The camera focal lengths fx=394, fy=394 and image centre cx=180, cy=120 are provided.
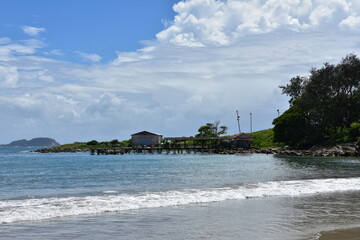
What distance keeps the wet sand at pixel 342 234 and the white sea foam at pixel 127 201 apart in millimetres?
7788

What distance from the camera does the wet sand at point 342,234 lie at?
1093 centimetres

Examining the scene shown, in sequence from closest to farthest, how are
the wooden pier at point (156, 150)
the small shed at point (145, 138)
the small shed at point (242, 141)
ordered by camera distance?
the wooden pier at point (156, 150) < the small shed at point (242, 141) < the small shed at point (145, 138)

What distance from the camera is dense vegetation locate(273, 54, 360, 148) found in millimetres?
77062

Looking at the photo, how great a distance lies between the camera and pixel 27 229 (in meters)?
12.8

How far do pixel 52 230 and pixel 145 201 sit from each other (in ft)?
21.2

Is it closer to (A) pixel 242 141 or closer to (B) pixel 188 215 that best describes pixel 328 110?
(A) pixel 242 141

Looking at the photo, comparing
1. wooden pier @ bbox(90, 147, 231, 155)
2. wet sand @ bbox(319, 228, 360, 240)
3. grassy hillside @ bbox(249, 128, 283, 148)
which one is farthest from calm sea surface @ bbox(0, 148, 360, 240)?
grassy hillside @ bbox(249, 128, 283, 148)

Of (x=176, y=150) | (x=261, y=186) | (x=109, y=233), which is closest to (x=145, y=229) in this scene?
(x=109, y=233)

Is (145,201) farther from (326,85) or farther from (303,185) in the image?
(326,85)

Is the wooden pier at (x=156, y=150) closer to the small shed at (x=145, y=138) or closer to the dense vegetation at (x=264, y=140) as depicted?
the small shed at (x=145, y=138)

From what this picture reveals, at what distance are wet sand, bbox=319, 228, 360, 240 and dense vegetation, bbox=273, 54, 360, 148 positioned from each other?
67672 millimetres

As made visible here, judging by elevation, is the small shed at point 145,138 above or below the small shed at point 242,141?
above

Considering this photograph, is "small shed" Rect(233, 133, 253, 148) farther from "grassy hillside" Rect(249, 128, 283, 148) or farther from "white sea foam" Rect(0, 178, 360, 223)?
"white sea foam" Rect(0, 178, 360, 223)

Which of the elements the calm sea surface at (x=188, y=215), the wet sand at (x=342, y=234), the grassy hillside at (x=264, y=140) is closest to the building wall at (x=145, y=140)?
the grassy hillside at (x=264, y=140)
